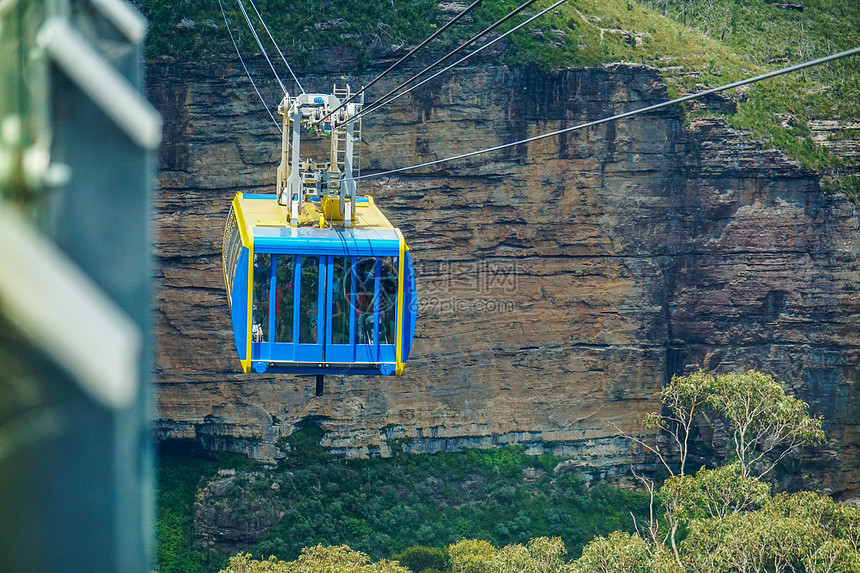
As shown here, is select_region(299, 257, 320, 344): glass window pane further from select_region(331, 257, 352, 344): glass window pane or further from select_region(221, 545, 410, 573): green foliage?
select_region(221, 545, 410, 573): green foliage

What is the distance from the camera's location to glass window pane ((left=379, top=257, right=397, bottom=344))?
Answer: 12.0 m

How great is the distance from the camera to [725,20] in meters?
32.7

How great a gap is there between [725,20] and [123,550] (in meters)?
34.3

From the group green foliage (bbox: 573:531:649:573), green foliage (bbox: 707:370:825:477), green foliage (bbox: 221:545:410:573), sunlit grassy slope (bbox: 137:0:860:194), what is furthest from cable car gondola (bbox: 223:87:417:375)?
sunlit grassy slope (bbox: 137:0:860:194)

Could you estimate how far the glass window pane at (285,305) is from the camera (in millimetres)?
11836

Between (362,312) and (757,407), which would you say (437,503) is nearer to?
(757,407)

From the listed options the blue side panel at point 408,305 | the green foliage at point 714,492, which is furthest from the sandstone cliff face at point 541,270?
the blue side panel at point 408,305

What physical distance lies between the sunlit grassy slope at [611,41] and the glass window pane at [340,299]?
1450 cm

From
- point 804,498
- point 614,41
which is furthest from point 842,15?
point 804,498

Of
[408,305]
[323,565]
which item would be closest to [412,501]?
[323,565]

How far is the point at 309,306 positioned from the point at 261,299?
0.56 meters

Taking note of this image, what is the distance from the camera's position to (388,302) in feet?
39.4

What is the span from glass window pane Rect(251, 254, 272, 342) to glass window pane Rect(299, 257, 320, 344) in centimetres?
41

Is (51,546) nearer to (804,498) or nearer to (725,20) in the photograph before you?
(804,498)
